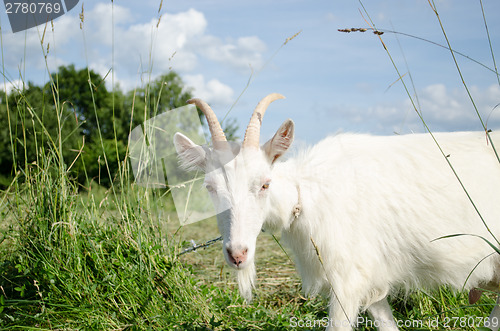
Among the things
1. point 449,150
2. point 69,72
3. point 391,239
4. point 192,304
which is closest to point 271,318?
point 192,304

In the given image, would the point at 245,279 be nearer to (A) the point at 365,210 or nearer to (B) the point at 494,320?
(A) the point at 365,210

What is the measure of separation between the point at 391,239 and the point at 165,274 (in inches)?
62.4

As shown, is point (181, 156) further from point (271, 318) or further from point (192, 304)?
point (271, 318)

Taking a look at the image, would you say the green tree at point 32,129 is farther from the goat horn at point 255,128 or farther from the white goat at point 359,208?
the goat horn at point 255,128

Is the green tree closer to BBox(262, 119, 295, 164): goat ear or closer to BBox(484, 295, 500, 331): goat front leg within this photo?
BBox(262, 119, 295, 164): goat ear

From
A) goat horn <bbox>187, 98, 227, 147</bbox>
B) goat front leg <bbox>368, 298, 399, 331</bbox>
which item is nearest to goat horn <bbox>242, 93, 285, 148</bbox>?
goat horn <bbox>187, 98, 227, 147</bbox>

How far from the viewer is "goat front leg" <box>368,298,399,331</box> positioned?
9.66 ft

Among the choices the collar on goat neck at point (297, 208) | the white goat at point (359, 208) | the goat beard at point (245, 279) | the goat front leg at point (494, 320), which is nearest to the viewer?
the white goat at point (359, 208)

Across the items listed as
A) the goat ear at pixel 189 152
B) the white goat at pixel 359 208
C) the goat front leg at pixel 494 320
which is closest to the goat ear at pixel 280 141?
the white goat at pixel 359 208

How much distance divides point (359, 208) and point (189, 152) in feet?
4.05

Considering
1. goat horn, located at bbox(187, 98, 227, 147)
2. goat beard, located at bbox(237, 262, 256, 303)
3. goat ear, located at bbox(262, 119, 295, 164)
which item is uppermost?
goat horn, located at bbox(187, 98, 227, 147)

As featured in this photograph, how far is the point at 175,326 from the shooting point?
2.58m

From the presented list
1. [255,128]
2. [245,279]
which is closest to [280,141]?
[255,128]

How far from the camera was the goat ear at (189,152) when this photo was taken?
2.78 m
